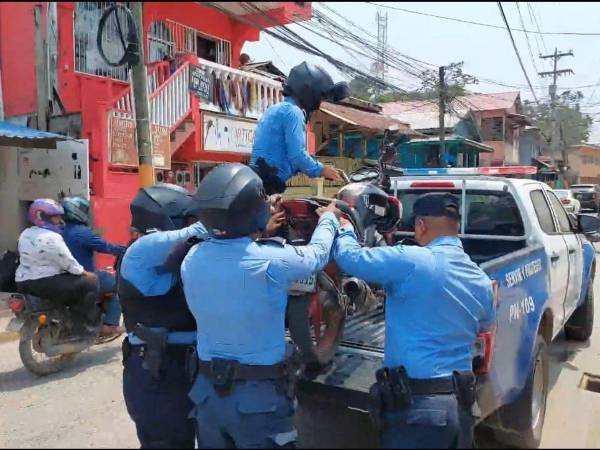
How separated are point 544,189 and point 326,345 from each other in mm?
2984

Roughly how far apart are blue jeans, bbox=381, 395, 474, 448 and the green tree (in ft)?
73.8

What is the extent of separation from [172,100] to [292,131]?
7543 millimetres

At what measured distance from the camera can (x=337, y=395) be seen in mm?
2807

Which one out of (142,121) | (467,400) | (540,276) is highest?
(142,121)

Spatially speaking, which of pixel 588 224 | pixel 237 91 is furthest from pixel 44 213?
pixel 237 91

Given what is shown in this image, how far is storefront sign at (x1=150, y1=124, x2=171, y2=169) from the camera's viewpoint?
32.6 ft

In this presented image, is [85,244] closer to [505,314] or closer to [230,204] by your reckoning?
[230,204]

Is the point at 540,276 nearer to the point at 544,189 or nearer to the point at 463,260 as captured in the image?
the point at 544,189

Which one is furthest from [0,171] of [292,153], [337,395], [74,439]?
[337,395]

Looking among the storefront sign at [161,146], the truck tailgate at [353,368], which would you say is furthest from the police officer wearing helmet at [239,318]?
the storefront sign at [161,146]

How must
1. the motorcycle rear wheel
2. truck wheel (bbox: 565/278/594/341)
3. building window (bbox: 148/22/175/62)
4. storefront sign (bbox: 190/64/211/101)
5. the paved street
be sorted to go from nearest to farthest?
the paved street < the motorcycle rear wheel < truck wheel (bbox: 565/278/594/341) < storefront sign (bbox: 190/64/211/101) < building window (bbox: 148/22/175/62)

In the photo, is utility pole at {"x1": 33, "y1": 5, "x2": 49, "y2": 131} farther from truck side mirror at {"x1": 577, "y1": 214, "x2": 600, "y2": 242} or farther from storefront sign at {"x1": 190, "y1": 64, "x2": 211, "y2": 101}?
truck side mirror at {"x1": 577, "y1": 214, "x2": 600, "y2": 242}

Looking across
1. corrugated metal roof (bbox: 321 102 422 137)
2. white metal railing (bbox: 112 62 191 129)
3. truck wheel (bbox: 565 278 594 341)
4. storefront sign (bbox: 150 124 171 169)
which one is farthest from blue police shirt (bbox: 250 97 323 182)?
corrugated metal roof (bbox: 321 102 422 137)

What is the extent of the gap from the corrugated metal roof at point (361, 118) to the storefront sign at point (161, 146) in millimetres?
6563
